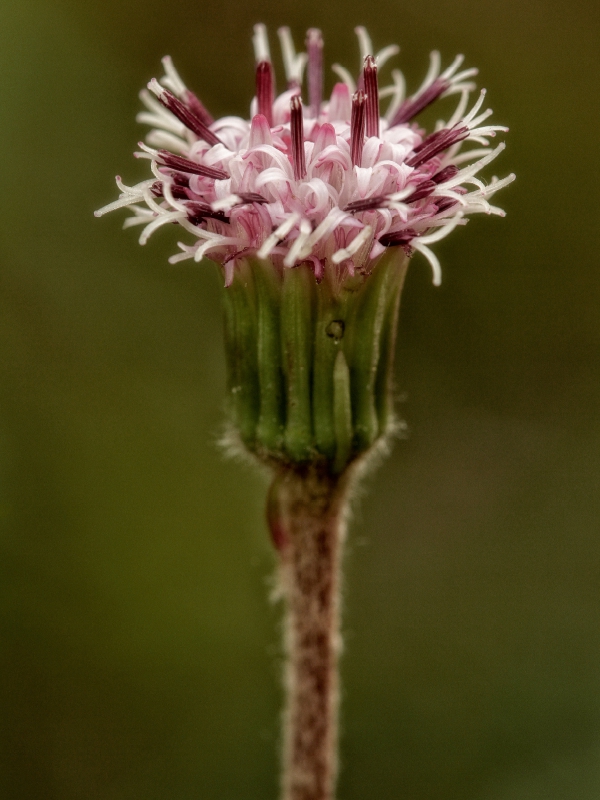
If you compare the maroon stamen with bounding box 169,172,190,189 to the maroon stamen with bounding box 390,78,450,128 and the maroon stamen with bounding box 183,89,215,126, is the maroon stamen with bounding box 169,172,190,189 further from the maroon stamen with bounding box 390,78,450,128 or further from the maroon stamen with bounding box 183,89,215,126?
the maroon stamen with bounding box 390,78,450,128

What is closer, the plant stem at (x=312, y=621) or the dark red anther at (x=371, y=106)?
the dark red anther at (x=371, y=106)

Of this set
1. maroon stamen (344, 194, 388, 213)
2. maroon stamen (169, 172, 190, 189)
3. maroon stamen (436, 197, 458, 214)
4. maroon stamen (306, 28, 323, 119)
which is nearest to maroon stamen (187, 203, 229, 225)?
maroon stamen (169, 172, 190, 189)

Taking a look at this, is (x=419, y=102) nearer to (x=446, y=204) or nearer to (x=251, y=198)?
(x=446, y=204)

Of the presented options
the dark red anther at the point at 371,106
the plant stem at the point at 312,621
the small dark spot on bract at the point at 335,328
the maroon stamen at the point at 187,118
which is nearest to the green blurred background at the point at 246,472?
the plant stem at the point at 312,621

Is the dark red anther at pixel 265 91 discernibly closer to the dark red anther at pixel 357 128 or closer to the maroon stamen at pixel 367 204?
the dark red anther at pixel 357 128

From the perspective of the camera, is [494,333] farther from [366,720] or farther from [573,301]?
[366,720]

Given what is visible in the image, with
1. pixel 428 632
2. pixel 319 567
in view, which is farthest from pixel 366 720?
pixel 319 567
